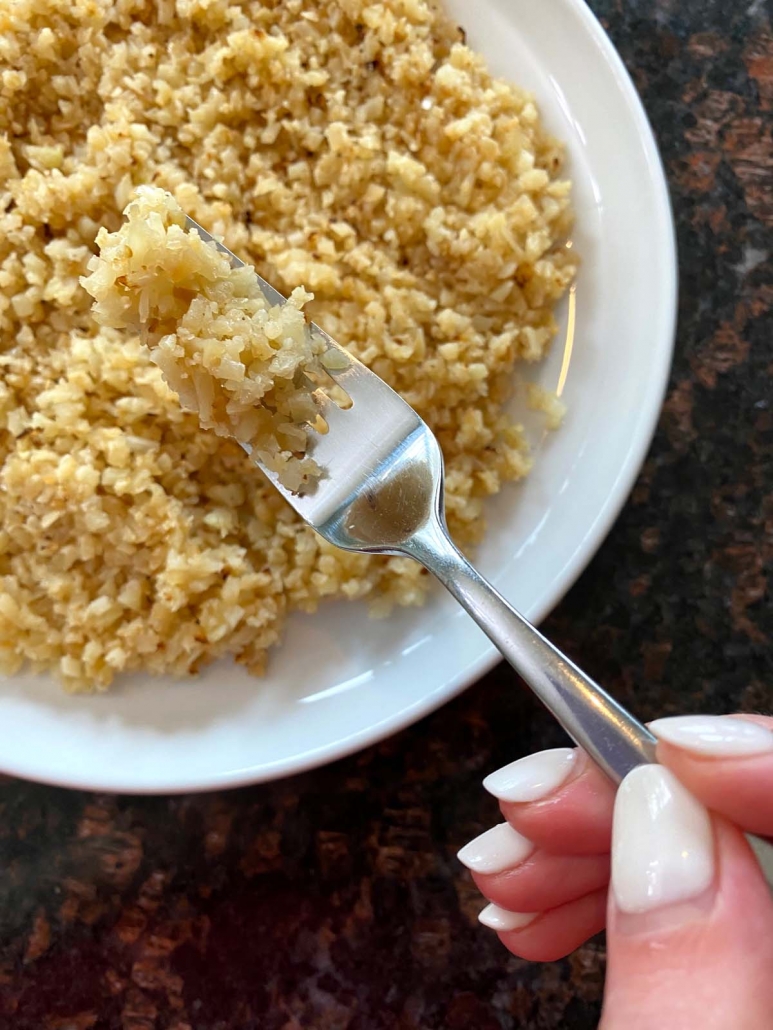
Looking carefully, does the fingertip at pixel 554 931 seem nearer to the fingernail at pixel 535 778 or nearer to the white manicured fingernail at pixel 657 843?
the fingernail at pixel 535 778

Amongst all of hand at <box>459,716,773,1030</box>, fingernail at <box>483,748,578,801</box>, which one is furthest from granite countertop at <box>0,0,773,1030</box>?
hand at <box>459,716,773,1030</box>

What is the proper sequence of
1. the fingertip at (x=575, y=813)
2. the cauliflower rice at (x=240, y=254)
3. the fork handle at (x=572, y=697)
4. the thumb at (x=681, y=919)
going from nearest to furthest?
the thumb at (x=681, y=919) < the fork handle at (x=572, y=697) < the fingertip at (x=575, y=813) < the cauliflower rice at (x=240, y=254)

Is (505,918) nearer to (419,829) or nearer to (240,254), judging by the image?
(419,829)

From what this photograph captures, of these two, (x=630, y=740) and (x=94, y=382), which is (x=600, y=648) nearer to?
(x=630, y=740)

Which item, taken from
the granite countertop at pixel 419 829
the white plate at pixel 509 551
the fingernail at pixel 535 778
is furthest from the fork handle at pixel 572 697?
the granite countertop at pixel 419 829

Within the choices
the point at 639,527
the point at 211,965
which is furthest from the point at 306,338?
the point at 211,965

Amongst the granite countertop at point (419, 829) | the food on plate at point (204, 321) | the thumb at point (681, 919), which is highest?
the thumb at point (681, 919)
